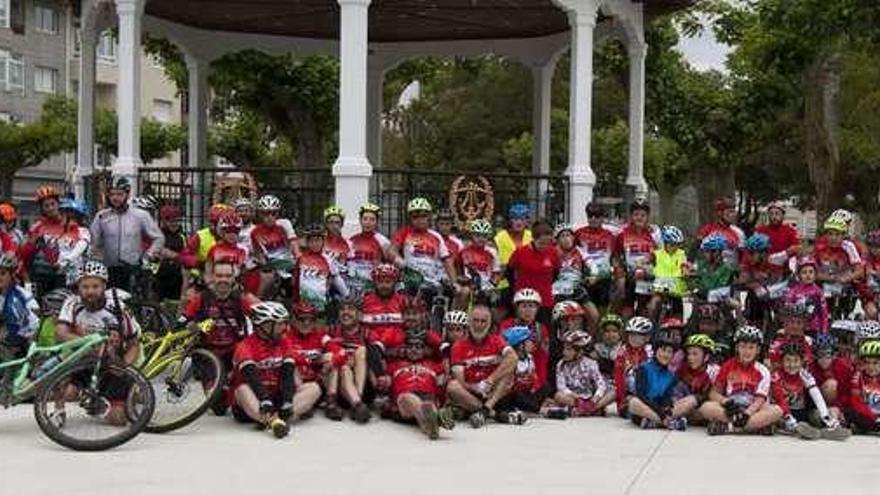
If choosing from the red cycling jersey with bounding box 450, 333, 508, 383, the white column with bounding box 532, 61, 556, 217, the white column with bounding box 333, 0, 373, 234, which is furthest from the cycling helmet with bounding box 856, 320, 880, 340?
the white column with bounding box 532, 61, 556, 217

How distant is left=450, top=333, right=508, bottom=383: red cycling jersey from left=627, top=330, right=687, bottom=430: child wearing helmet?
1.16 meters

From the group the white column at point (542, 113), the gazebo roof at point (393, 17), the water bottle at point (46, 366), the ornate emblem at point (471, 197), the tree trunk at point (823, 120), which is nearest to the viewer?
the water bottle at point (46, 366)

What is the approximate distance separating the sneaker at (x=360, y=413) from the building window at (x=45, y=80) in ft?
169

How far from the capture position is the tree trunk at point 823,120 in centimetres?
2586

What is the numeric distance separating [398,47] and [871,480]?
1471cm

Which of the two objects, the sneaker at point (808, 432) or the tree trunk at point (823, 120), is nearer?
the sneaker at point (808, 432)

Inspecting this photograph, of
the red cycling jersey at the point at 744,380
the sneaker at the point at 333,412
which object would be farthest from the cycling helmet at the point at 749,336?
the sneaker at the point at 333,412

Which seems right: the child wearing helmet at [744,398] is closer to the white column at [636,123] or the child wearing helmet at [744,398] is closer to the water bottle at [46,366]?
the water bottle at [46,366]

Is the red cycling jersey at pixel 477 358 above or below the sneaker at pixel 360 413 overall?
above

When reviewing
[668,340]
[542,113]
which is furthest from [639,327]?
[542,113]

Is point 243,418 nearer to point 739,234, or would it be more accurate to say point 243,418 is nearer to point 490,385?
point 490,385

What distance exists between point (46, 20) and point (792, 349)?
178ft

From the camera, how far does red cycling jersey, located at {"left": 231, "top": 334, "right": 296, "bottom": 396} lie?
398 inches

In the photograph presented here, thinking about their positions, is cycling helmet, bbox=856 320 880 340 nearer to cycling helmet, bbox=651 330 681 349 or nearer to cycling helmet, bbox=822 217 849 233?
cycling helmet, bbox=822 217 849 233
